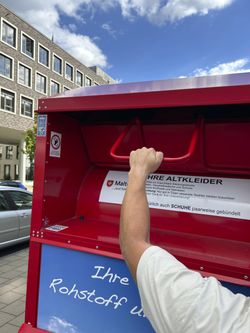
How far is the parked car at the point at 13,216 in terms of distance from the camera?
228 inches

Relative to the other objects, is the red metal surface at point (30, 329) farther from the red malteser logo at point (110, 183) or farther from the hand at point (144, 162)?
the hand at point (144, 162)

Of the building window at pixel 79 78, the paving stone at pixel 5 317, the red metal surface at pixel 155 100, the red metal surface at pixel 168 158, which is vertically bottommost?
the paving stone at pixel 5 317

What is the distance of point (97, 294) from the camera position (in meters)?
1.83

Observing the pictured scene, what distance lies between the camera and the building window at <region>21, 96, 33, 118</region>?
96.5 ft

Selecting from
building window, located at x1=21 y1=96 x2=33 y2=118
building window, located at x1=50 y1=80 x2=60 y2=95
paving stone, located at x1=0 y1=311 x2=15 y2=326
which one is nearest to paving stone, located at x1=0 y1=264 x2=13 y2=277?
paving stone, located at x1=0 y1=311 x2=15 y2=326

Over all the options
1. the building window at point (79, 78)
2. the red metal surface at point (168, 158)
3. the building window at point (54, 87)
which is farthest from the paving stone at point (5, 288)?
the building window at point (79, 78)

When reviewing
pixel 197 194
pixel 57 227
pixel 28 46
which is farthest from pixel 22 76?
pixel 197 194

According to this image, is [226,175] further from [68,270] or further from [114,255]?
[68,270]

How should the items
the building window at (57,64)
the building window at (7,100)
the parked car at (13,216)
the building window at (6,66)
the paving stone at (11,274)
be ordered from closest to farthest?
the paving stone at (11,274) < the parked car at (13,216) < the building window at (6,66) < the building window at (7,100) < the building window at (57,64)

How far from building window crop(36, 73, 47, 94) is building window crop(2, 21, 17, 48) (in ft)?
13.3

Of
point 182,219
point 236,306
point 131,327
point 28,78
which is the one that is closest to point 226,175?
point 182,219

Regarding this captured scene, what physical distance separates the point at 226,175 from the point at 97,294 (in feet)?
3.51

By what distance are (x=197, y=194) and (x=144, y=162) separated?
3.46 ft

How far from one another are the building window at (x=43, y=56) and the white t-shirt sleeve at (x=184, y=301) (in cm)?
3342
